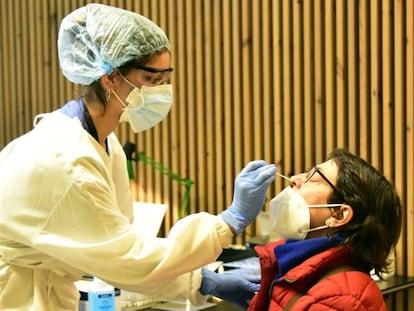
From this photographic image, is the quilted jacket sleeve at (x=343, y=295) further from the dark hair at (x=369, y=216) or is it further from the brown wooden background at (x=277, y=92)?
the brown wooden background at (x=277, y=92)

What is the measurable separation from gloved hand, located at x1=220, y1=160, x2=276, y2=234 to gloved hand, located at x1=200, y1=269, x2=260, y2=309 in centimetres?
26

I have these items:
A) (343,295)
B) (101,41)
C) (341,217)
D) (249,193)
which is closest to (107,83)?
(101,41)

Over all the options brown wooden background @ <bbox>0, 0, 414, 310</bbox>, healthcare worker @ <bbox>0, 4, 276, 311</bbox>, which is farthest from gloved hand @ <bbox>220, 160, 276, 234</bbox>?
brown wooden background @ <bbox>0, 0, 414, 310</bbox>

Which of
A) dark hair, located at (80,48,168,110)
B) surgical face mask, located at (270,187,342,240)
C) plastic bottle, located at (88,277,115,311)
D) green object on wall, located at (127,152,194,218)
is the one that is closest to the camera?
surgical face mask, located at (270,187,342,240)

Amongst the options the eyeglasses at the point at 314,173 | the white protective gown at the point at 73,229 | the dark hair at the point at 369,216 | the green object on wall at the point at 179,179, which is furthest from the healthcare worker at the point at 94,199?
the green object on wall at the point at 179,179

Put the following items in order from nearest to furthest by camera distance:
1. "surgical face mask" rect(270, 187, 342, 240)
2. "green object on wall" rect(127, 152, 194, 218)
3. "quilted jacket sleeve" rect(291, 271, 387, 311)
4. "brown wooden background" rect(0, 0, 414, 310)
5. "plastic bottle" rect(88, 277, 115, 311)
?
"quilted jacket sleeve" rect(291, 271, 387, 311), "surgical face mask" rect(270, 187, 342, 240), "plastic bottle" rect(88, 277, 115, 311), "brown wooden background" rect(0, 0, 414, 310), "green object on wall" rect(127, 152, 194, 218)

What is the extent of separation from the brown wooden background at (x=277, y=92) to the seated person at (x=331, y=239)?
1566mm

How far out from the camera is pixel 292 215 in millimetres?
2152

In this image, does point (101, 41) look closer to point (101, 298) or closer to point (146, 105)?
point (146, 105)

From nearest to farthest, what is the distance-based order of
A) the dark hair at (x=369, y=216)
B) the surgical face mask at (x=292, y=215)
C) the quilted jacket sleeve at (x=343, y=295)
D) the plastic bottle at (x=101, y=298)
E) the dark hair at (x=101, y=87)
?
the quilted jacket sleeve at (x=343, y=295) → the dark hair at (x=369, y=216) → the surgical face mask at (x=292, y=215) → the dark hair at (x=101, y=87) → the plastic bottle at (x=101, y=298)

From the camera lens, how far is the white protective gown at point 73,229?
6.70ft

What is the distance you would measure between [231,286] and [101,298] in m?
0.64

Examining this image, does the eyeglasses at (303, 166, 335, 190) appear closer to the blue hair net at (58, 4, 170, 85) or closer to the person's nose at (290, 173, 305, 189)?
the person's nose at (290, 173, 305, 189)

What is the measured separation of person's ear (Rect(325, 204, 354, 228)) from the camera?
80.8 inches
